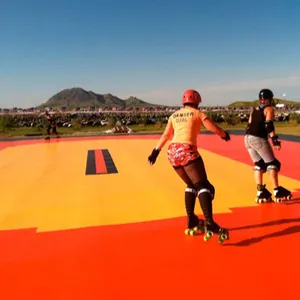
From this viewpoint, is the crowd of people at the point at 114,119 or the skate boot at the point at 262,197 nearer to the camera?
the skate boot at the point at 262,197

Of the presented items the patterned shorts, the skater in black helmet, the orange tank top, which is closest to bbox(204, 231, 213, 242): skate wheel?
the patterned shorts

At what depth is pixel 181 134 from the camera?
4082mm

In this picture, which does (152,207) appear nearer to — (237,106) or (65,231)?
(65,231)

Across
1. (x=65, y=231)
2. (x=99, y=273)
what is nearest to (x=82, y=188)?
(x=65, y=231)

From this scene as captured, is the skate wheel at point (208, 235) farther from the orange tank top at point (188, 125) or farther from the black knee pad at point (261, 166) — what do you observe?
the black knee pad at point (261, 166)

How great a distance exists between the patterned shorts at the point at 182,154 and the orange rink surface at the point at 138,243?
89 cm

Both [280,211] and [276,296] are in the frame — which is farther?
[280,211]

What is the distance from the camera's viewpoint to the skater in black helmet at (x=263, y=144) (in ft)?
17.7

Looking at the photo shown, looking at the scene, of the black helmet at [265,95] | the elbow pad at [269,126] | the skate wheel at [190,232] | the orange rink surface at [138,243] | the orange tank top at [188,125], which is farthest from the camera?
the black helmet at [265,95]

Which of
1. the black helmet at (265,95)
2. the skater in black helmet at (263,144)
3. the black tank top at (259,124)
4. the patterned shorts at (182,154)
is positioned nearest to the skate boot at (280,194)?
the skater in black helmet at (263,144)

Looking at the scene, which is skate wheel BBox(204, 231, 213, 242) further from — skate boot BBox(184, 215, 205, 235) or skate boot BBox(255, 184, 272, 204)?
skate boot BBox(255, 184, 272, 204)

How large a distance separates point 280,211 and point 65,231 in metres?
3.06

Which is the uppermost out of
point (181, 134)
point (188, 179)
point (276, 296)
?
point (181, 134)

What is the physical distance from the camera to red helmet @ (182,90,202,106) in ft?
13.5
